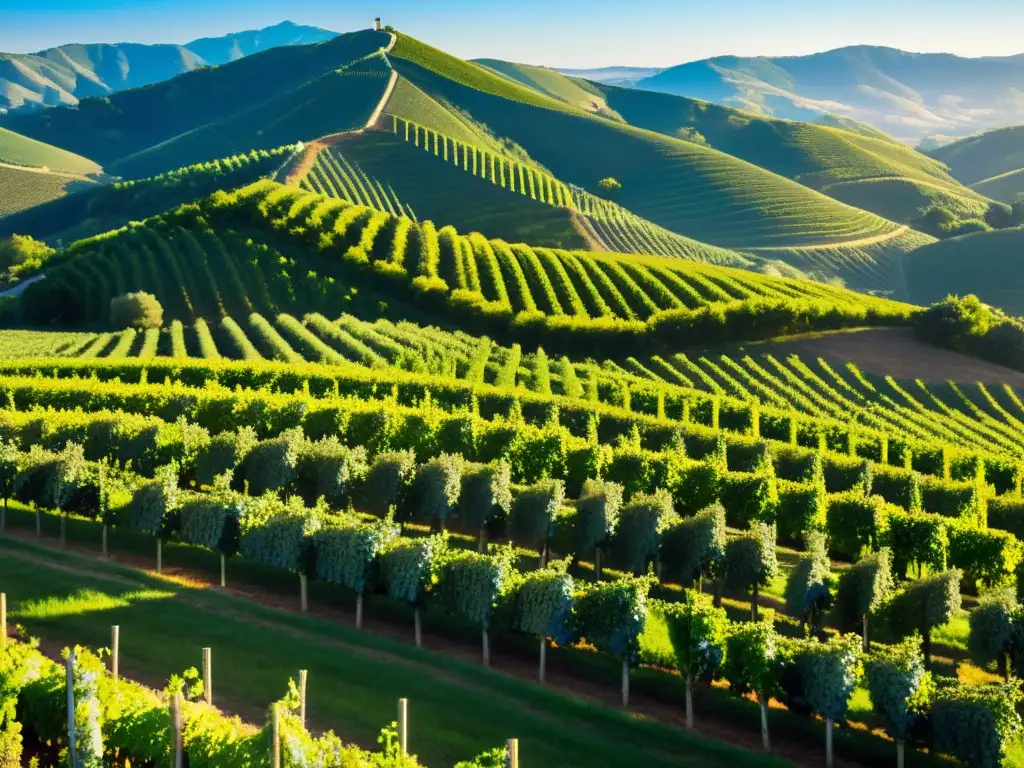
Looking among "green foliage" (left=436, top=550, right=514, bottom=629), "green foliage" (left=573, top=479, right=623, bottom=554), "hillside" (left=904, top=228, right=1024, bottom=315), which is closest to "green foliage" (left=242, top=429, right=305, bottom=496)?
"green foliage" (left=573, top=479, right=623, bottom=554)

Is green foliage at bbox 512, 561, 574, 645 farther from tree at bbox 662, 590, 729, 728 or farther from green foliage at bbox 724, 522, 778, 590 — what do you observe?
green foliage at bbox 724, 522, 778, 590

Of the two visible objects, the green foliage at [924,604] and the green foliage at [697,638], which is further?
the green foliage at [924,604]

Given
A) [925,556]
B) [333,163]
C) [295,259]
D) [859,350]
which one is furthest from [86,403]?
[333,163]

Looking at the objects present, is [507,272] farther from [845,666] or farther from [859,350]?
[845,666]

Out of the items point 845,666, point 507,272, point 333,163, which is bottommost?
point 845,666

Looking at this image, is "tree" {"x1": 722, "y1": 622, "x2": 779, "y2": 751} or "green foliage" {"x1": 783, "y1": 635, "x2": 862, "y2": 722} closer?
"green foliage" {"x1": 783, "y1": 635, "x2": 862, "y2": 722}

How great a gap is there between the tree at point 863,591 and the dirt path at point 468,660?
23.4ft

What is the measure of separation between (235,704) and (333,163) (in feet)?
486

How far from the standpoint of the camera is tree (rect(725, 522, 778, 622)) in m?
36.2

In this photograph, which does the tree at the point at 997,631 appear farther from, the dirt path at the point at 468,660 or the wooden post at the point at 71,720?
the wooden post at the point at 71,720

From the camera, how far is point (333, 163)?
16525 centimetres

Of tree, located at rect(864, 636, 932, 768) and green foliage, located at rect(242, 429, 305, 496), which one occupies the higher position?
green foliage, located at rect(242, 429, 305, 496)

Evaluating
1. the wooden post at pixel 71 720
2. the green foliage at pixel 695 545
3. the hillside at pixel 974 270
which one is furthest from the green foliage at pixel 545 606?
the hillside at pixel 974 270

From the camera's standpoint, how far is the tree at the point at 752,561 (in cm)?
3616
